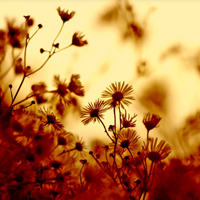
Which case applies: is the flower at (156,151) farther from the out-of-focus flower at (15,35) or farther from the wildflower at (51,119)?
the out-of-focus flower at (15,35)

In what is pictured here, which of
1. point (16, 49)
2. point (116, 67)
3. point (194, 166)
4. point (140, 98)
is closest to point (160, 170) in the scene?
point (194, 166)

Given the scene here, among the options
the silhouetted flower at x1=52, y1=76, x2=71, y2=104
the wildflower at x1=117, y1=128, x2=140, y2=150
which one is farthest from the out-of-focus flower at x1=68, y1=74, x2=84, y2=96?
the wildflower at x1=117, y1=128, x2=140, y2=150

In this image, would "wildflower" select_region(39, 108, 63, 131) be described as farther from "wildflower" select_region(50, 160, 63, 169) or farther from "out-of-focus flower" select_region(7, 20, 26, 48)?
"out-of-focus flower" select_region(7, 20, 26, 48)

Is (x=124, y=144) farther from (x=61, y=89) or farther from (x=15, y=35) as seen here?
(x=15, y=35)

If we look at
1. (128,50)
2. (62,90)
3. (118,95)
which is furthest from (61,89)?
(128,50)

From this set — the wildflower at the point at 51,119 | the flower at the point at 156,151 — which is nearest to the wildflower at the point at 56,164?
the wildflower at the point at 51,119

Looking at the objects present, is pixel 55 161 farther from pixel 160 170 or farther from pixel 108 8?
pixel 108 8
